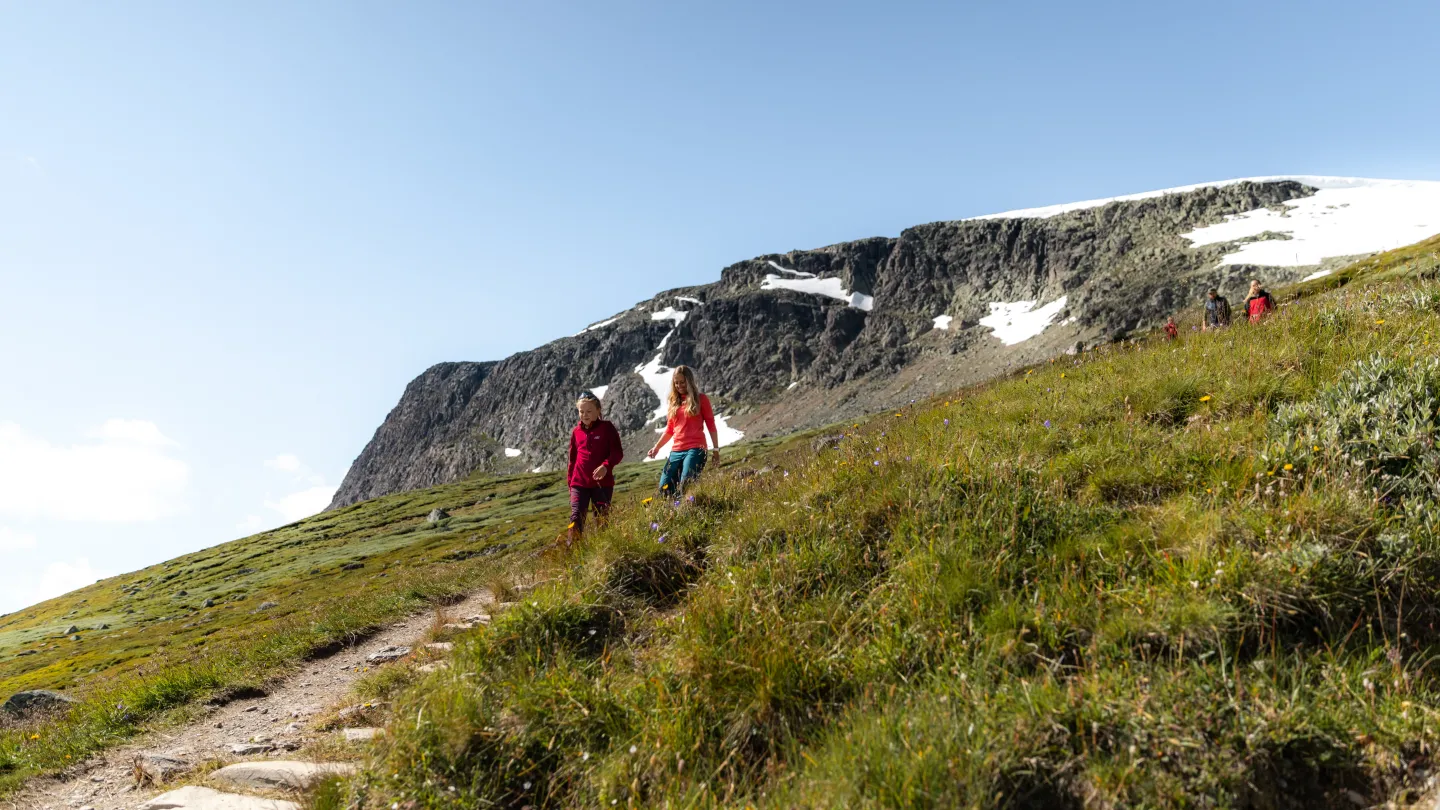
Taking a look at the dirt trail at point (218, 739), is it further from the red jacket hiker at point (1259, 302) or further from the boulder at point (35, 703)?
the red jacket hiker at point (1259, 302)

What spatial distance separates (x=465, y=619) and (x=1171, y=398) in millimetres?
8025

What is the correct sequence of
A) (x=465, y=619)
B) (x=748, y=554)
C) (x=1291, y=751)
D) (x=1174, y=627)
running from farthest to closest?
(x=465, y=619), (x=748, y=554), (x=1174, y=627), (x=1291, y=751)

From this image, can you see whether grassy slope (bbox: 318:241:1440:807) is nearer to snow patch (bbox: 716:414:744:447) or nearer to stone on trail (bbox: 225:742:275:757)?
stone on trail (bbox: 225:742:275:757)

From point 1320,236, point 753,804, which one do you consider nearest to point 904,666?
point 753,804

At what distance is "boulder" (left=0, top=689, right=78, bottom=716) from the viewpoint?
10.3 meters

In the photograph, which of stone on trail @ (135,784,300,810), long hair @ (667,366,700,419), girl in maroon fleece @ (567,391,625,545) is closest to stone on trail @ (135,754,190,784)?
stone on trail @ (135,784,300,810)

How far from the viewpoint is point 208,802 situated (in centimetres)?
463

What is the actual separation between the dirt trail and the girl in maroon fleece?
7.11ft

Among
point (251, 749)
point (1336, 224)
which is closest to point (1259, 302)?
point (251, 749)

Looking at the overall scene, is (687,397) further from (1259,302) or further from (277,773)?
(1259,302)

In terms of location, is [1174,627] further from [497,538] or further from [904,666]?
[497,538]

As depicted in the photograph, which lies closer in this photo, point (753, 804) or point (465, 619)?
point (753, 804)

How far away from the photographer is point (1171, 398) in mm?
6438

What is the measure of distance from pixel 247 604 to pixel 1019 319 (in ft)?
522
